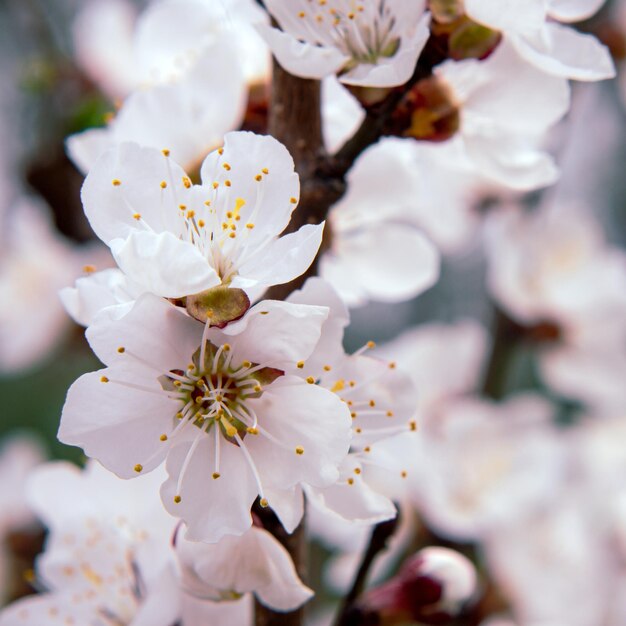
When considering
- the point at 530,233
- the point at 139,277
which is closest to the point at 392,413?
the point at 139,277

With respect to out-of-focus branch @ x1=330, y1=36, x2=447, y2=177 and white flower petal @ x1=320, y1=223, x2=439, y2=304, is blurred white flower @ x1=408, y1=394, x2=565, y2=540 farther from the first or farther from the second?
out-of-focus branch @ x1=330, y1=36, x2=447, y2=177

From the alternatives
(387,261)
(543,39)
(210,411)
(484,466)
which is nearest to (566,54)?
(543,39)

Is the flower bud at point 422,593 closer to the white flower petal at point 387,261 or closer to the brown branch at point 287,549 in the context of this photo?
the brown branch at point 287,549

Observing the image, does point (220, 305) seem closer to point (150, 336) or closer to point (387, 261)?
point (150, 336)

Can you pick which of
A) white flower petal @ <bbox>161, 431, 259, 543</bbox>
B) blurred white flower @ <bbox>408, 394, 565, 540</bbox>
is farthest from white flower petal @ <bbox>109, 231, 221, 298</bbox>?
blurred white flower @ <bbox>408, 394, 565, 540</bbox>

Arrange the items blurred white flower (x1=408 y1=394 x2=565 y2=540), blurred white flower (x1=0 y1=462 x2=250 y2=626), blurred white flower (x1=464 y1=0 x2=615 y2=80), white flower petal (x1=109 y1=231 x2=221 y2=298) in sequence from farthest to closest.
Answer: blurred white flower (x1=408 y1=394 x2=565 y2=540)
blurred white flower (x1=0 y1=462 x2=250 y2=626)
blurred white flower (x1=464 y1=0 x2=615 y2=80)
white flower petal (x1=109 y1=231 x2=221 y2=298)

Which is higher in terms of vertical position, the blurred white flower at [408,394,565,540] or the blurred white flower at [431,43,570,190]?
the blurred white flower at [431,43,570,190]
